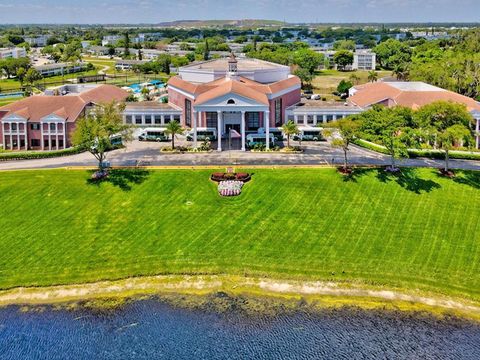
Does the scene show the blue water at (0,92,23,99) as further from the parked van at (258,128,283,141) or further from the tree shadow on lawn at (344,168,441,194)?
the tree shadow on lawn at (344,168,441,194)

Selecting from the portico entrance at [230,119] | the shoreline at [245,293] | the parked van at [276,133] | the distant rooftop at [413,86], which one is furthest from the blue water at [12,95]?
the shoreline at [245,293]

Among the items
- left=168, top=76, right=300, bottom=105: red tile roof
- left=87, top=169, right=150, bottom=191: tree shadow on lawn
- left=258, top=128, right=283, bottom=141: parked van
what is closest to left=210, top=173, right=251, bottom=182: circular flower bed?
left=87, top=169, right=150, bottom=191: tree shadow on lawn

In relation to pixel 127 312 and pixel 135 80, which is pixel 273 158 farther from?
pixel 135 80

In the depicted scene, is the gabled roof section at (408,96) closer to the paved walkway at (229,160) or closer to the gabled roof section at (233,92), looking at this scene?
the paved walkway at (229,160)

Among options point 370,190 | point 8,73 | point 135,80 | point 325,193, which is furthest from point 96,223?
point 8,73

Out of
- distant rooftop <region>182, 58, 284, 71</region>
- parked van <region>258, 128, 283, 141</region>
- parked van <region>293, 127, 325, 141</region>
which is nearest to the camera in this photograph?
parked van <region>258, 128, 283, 141</region>

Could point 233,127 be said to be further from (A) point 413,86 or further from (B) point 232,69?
(A) point 413,86
